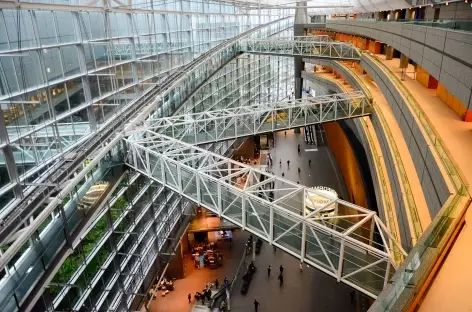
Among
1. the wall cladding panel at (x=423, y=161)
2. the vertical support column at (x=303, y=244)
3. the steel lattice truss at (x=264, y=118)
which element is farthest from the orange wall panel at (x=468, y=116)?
the steel lattice truss at (x=264, y=118)

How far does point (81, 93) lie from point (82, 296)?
684 cm

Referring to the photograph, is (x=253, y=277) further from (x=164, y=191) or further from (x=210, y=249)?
(x=164, y=191)

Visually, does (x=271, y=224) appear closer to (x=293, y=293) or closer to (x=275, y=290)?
(x=293, y=293)

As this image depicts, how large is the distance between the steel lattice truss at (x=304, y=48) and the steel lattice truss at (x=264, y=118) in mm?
7726

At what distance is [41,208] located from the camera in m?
9.15

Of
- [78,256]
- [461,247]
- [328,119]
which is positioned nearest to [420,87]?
[328,119]

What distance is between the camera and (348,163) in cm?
2677

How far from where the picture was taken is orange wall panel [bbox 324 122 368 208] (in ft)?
72.8

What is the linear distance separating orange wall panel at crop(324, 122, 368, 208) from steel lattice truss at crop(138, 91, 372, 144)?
12.7 ft

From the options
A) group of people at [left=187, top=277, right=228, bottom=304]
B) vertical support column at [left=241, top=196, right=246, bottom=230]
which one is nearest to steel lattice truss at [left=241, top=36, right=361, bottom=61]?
group of people at [left=187, top=277, right=228, bottom=304]

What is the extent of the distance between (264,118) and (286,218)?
10.6 metres

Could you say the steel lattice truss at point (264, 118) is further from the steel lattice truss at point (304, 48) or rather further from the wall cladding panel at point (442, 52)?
the steel lattice truss at point (304, 48)

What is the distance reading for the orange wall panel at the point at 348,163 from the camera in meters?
22.2

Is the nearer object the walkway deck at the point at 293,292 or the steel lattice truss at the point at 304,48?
the walkway deck at the point at 293,292
